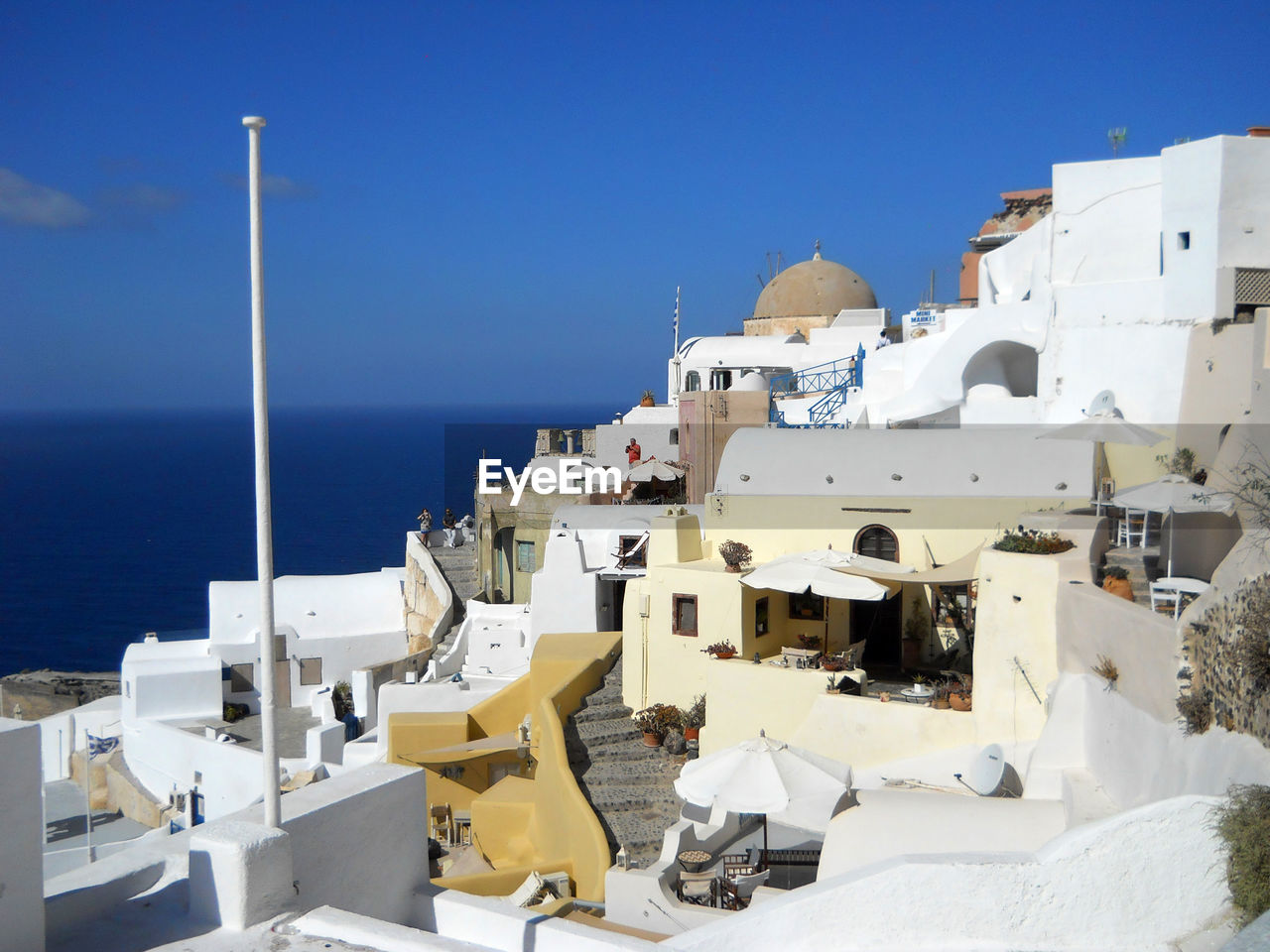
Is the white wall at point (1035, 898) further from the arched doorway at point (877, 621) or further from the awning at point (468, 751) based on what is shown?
the awning at point (468, 751)

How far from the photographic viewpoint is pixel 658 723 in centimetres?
1831

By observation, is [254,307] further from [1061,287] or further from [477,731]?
[1061,287]

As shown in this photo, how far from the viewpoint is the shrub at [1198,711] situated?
32.4 ft

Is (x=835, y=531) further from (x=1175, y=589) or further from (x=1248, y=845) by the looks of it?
(x=1248, y=845)

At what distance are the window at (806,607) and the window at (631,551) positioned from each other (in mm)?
5669

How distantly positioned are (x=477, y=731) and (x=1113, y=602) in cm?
1313

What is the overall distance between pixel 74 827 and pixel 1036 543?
23.5 m

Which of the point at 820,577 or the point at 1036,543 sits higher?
the point at 1036,543

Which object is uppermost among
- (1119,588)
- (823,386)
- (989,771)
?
(823,386)

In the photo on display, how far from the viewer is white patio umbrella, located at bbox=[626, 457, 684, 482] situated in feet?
91.0

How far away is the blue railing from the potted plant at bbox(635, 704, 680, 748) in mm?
11023

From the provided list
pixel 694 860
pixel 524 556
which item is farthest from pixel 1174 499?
pixel 524 556

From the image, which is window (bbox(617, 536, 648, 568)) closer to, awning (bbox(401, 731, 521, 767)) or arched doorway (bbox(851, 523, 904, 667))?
awning (bbox(401, 731, 521, 767))

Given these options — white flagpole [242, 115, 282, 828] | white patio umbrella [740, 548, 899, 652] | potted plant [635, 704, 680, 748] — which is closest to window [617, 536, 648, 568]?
potted plant [635, 704, 680, 748]
